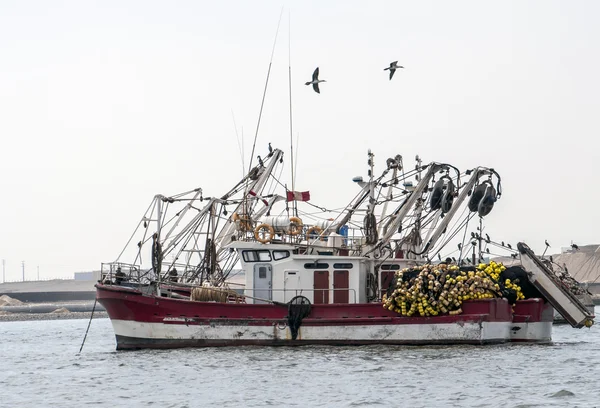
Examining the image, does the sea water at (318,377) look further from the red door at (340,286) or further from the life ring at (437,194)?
the life ring at (437,194)

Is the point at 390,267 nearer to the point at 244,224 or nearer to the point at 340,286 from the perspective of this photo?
the point at 340,286

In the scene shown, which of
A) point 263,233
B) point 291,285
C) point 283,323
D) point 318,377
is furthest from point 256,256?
point 318,377

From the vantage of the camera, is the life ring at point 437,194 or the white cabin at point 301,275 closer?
the white cabin at point 301,275

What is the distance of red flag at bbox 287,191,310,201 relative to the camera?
38.5 meters

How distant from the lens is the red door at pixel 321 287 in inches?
1410

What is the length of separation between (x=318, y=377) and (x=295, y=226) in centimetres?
1001

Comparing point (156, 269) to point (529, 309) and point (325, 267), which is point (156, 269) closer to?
point (325, 267)

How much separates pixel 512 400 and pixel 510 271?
1247 centimetres

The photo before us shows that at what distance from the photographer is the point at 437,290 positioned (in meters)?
33.8

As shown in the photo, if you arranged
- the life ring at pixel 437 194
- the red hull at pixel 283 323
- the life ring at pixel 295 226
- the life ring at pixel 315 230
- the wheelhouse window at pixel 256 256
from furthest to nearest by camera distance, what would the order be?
the life ring at pixel 437 194 → the life ring at pixel 315 230 → the life ring at pixel 295 226 → the wheelhouse window at pixel 256 256 → the red hull at pixel 283 323

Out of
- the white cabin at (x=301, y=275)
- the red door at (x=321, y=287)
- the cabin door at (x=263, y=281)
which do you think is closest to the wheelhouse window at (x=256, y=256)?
the white cabin at (x=301, y=275)

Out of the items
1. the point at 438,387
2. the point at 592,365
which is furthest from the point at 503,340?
the point at 438,387

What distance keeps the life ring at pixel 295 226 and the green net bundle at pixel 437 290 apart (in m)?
4.13

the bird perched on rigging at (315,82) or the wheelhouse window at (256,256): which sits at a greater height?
the bird perched on rigging at (315,82)
